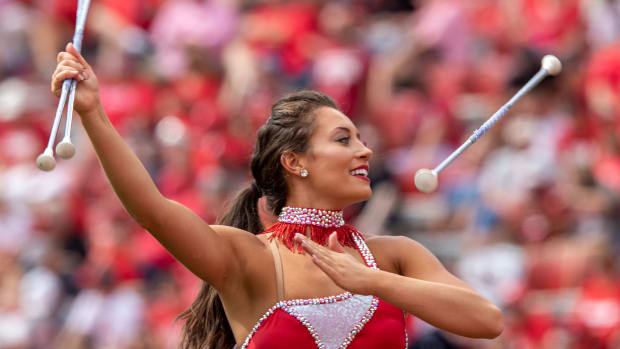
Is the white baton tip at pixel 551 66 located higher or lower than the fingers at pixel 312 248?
higher

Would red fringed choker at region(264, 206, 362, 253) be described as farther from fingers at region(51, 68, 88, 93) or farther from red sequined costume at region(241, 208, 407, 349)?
fingers at region(51, 68, 88, 93)

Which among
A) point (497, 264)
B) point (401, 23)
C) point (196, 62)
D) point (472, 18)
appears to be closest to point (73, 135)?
point (196, 62)

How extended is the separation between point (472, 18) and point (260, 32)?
1.72m

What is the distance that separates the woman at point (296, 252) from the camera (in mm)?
3123

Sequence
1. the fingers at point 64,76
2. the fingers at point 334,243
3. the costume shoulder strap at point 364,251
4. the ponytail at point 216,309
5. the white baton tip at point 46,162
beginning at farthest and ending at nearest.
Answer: the ponytail at point 216,309, the costume shoulder strap at point 364,251, the fingers at point 334,243, the fingers at point 64,76, the white baton tip at point 46,162

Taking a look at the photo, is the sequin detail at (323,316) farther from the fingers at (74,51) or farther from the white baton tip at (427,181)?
the fingers at (74,51)

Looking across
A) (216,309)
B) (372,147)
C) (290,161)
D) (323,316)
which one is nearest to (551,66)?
(290,161)

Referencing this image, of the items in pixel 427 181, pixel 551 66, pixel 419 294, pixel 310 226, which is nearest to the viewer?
pixel 419 294

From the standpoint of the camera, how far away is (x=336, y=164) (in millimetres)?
3541

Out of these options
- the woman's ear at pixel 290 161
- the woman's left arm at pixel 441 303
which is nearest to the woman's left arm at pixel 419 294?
the woman's left arm at pixel 441 303

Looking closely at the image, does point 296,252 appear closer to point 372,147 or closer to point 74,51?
point 74,51

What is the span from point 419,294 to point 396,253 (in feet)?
1.40

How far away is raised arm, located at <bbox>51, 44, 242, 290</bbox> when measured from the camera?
10.1 feet

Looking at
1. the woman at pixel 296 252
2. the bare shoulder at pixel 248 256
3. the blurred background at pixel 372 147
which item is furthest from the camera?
the blurred background at pixel 372 147
